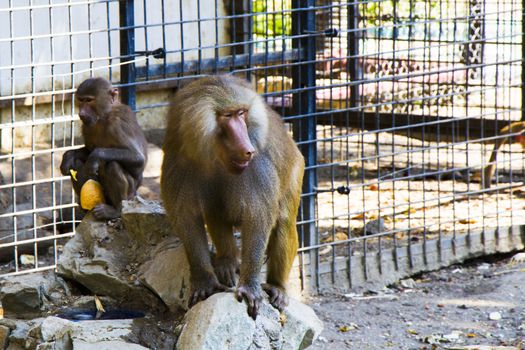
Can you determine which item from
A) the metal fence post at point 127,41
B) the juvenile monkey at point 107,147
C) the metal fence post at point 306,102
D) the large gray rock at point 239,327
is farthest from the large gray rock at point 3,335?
the metal fence post at point 306,102

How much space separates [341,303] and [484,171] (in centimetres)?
275

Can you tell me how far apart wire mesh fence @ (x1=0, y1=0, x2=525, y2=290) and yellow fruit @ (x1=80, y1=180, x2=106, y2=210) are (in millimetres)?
191

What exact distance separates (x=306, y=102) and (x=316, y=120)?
1.09 m

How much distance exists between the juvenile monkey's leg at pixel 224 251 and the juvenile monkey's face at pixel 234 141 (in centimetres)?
58

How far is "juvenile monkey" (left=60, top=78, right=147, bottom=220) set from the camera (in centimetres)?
622

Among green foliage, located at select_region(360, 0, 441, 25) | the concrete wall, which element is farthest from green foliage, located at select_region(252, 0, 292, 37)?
green foliage, located at select_region(360, 0, 441, 25)

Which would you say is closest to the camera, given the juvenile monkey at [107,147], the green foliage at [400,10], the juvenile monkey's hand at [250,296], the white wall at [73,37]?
the juvenile monkey's hand at [250,296]

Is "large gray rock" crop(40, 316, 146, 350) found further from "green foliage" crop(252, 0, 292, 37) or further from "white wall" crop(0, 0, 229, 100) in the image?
"white wall" crop(0, 0, 229, 100)

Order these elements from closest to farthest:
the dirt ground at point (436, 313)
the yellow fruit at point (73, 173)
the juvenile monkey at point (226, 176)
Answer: the juvenile monkey at point (226, 176), the dirt ground at point (436, 313), the yellow fruit at point (73, 173)

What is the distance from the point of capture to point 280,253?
509cm

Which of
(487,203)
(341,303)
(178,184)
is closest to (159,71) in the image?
(178,184)

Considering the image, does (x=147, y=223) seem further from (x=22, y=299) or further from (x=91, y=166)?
(x=91, y=166)

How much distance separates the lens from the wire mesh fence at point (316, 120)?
6.45m

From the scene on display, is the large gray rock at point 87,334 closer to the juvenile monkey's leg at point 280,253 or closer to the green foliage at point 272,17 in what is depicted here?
the juvenile monkey's leg at point 280,253
